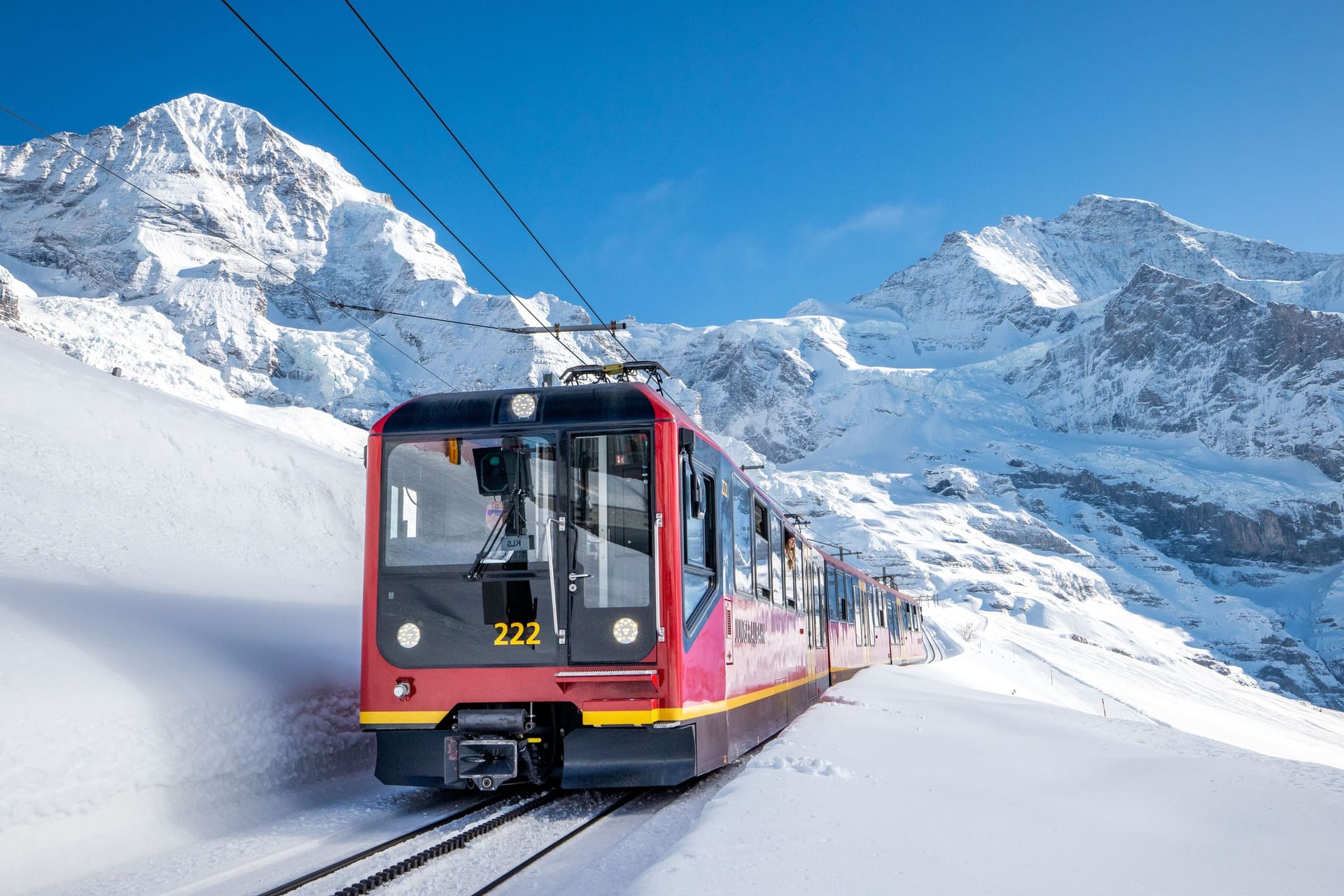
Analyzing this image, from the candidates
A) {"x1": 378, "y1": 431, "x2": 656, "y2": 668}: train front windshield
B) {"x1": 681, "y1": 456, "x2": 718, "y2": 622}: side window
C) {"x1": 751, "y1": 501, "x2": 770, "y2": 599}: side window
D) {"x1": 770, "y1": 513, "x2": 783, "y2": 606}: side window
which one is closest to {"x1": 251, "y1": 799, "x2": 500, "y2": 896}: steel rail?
{"x1": 378, "y1": 431, "x2": 656, "y2": 668}: train front windshield

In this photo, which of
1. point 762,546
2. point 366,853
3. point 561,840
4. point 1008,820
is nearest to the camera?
point 366,853

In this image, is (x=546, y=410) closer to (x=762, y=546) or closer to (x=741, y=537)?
(x=741, y=537)

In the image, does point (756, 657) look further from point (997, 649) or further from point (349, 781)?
point (997, 649)

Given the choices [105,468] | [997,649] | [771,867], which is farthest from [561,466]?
[997,649]

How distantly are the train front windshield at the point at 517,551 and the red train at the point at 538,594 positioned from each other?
12 millimetres

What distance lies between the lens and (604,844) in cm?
638

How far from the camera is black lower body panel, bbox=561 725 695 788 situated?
7.09m

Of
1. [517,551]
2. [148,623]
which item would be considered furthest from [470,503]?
[148,623]

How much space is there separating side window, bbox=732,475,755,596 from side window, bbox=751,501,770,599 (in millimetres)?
308

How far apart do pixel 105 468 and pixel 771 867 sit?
13973mm

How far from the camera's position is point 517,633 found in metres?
7.26

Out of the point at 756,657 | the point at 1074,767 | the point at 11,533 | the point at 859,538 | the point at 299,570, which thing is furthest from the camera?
the point at 859,538

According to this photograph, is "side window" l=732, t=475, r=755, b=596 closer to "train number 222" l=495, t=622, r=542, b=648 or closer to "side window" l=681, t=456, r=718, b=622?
"side window" l=681, t=456, r=718, b=622

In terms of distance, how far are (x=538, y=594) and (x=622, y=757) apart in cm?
140
